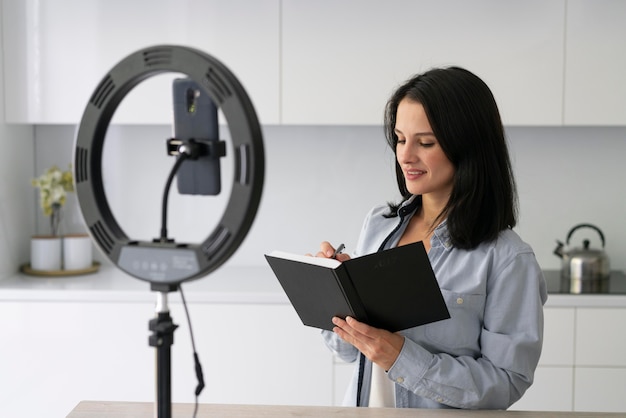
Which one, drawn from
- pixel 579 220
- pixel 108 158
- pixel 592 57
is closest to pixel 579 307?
pixel 579 220

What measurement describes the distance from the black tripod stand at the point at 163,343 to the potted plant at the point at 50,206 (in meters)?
2.34

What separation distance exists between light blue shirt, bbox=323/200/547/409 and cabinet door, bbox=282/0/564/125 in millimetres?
1369

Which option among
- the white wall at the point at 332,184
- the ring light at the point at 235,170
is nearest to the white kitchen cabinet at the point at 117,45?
the white wall at the point at 332,184

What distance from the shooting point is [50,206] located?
3.14 metres

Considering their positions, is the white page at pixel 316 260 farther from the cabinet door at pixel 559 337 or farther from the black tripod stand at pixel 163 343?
the cabinet door at pixel 559 337

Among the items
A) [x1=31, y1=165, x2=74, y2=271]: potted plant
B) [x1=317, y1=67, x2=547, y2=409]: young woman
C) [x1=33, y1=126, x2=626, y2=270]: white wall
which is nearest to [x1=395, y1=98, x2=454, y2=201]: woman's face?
[x1=317, y1=67, x2=547, y2=409]: young woman

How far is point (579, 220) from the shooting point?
327 cm

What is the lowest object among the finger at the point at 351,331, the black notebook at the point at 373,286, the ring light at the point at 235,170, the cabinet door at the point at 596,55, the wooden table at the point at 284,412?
the wooden table at the point at 284,412

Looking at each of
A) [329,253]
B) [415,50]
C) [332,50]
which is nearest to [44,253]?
[332,50]

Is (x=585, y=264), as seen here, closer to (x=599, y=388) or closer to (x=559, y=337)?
(x=559, y=337)

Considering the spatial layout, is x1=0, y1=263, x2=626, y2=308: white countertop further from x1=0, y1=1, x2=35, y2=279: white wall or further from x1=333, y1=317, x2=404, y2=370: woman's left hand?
x1=333, y1=317, x2=404, y2=370: woman's left hand

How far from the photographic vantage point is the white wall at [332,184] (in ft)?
10.6

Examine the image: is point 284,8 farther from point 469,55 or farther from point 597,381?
point 597,381

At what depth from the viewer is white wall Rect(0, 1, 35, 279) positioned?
10.1ft
